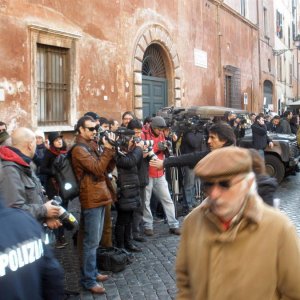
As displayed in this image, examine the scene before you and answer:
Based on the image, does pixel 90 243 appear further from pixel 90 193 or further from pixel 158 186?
pixel 158 186

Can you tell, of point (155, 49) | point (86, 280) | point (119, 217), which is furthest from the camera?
point (155, 49)

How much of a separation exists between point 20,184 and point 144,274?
2339 mm

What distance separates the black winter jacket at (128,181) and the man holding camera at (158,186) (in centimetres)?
105

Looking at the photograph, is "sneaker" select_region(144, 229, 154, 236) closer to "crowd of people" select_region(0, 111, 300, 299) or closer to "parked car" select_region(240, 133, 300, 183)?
"crowd of people" select_region(0, 111, 300, 299)

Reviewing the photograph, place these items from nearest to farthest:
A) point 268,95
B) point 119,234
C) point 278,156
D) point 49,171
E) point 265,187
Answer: point 265,187 → point 119,234 → point 49,171 → point 278,156 → point 268,95

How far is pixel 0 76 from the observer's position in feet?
31.2

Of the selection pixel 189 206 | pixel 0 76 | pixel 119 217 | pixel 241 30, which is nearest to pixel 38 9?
pixel 0 76

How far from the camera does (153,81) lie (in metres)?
15.7

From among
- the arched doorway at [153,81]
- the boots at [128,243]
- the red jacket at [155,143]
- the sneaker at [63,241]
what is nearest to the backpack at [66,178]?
the boots at [128,243]

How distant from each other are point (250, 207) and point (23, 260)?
0.93 m

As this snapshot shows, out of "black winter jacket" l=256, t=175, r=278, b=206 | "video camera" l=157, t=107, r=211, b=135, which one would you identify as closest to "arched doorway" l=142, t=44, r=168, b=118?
"video camera" l=157, t=107, r=211, b=135

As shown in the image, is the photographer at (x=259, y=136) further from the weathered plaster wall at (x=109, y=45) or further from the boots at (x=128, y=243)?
the boots at (x=128, y=243)

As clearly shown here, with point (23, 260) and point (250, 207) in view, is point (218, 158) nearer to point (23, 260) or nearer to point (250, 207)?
point (250, 207)

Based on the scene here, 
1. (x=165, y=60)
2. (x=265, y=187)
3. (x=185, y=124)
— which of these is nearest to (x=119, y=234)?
(x=185, y=124)
